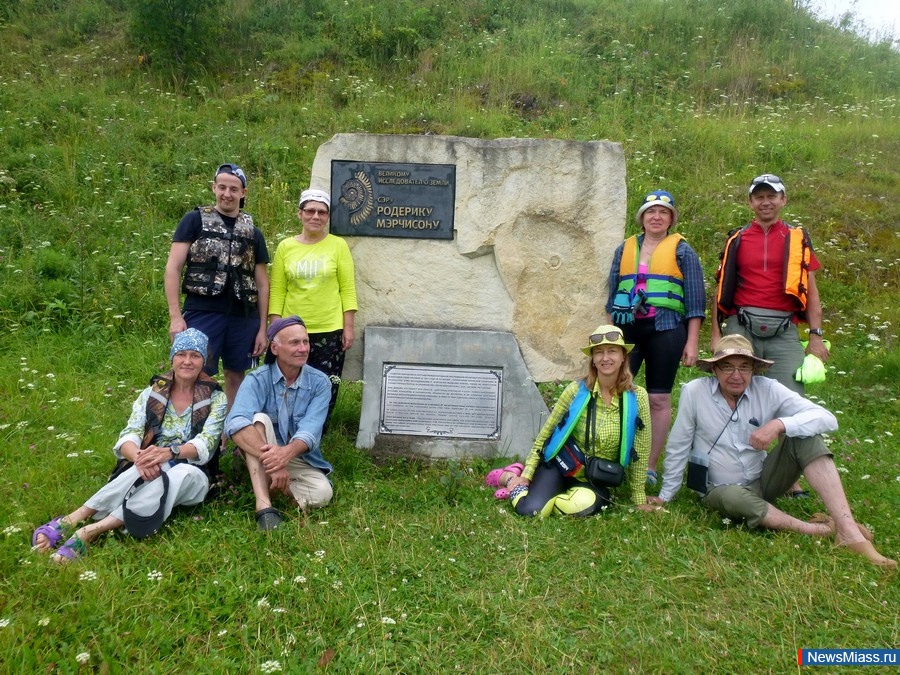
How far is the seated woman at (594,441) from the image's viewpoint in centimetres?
390

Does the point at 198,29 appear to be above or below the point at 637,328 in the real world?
above

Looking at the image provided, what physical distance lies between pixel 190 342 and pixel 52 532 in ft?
3.72

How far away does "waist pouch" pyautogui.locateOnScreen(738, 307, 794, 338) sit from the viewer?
162 inches

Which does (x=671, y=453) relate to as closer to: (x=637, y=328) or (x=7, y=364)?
(x=637, y=328)

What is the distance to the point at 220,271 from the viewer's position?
420cm

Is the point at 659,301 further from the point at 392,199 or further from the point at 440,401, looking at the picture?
the point at 392,199

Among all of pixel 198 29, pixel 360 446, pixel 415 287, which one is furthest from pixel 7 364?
pixel 198 29

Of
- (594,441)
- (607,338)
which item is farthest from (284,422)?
(607,338)

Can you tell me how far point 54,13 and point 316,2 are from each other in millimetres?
4535

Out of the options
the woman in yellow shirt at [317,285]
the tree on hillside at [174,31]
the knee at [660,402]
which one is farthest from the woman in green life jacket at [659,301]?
the tree on hillside at [174,31]

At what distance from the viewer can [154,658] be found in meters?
2.66

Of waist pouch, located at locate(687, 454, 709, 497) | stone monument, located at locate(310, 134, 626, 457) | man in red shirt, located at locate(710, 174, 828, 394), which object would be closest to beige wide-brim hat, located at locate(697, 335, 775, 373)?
man in red shirt, located at locate(710, 174, 828, 394)

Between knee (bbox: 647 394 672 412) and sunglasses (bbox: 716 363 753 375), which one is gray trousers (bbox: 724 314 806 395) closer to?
sunglasses (bbox: 716 363 753 375)

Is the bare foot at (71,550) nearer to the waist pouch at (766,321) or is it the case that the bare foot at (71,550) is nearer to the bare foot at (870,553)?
the bare foot at (870,553)
